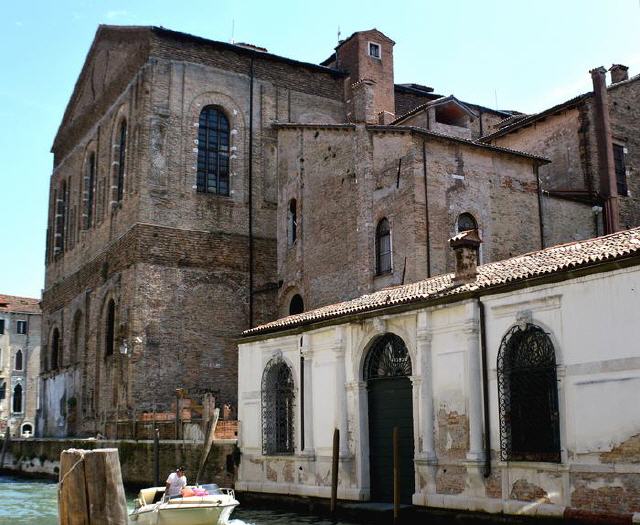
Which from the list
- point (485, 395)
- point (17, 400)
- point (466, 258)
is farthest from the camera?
point (17, 400)

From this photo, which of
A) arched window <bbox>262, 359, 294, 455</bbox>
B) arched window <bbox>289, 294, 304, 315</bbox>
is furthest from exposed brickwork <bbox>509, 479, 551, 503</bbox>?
arched window <bbox>289, 294, 304, 315</bbox>

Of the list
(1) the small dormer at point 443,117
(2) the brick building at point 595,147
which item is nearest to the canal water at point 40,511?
(2) the brick building at point 595,147

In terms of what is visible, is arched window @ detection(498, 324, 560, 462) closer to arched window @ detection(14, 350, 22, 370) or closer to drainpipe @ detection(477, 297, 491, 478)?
drainpipe @ detection(477, 297, 491, 478)

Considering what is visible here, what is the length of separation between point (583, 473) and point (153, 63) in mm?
21642

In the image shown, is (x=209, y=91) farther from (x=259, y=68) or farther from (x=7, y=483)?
(x=7, y=483)

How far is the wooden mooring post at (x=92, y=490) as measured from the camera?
6.77 meters

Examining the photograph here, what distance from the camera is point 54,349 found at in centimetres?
3650

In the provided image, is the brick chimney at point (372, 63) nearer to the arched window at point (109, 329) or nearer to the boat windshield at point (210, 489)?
the arched window at point (109, 329)

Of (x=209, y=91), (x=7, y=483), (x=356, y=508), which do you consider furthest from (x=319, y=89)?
(x=356, y=508)

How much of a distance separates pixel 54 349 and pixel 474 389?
88.4 ft

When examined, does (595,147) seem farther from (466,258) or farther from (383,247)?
(466,258)

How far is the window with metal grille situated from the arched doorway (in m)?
14.7

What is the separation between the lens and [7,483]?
2855 cm

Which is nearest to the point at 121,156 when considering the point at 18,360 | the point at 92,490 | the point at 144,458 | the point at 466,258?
the point at 144,458
